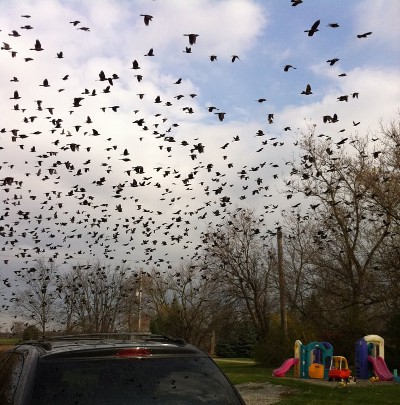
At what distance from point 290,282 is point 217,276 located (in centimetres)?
499

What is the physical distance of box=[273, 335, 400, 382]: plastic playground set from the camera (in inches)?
775

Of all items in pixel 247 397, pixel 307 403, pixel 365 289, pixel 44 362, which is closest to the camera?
pixel 44 362

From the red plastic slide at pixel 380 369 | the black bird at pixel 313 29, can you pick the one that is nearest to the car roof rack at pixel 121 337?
the black bird at pixel 313 29

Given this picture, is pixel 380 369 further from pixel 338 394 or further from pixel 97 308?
pixel 97 308

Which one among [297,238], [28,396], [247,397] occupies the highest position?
[297,238]

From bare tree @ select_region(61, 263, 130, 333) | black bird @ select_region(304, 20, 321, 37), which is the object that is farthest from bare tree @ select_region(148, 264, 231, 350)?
black bird @ select_region(304, 20, 321, 37)

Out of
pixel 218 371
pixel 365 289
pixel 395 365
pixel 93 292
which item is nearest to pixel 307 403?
pixel 218 371

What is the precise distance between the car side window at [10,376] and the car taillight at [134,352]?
654 millimetres

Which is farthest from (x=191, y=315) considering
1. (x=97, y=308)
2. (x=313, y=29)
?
(x=313, y=29)

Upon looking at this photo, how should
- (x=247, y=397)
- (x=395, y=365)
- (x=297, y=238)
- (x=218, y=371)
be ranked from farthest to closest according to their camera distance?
(x=297, y=238) → (x=395, y=365) → (x=247, y=397) → (x=218, y=371)

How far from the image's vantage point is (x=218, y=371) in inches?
152

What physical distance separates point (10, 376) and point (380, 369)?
18.2 m

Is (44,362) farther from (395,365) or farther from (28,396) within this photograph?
(395,365)

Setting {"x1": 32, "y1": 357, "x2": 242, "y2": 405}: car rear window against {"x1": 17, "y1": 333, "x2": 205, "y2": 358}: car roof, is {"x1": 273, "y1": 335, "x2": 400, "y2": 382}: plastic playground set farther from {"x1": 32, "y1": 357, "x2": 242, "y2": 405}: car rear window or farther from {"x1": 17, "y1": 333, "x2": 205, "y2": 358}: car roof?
{"x1": 32, "y1": 357, "x2": 242, "y2": 405}: car rear window
